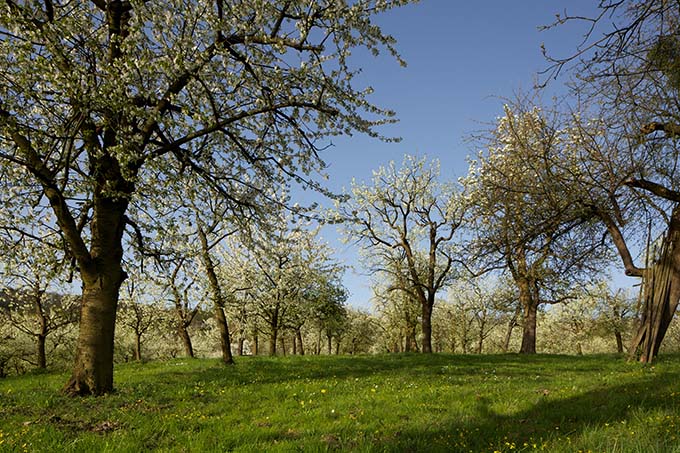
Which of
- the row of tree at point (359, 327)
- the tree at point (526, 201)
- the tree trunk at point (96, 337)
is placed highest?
the tree at point (526, 201)

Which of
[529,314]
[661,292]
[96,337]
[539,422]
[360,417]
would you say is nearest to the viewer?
[539,422]

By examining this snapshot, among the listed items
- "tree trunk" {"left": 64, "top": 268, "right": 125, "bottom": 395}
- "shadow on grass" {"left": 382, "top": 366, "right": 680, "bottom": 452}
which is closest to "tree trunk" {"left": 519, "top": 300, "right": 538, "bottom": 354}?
"shadow on grass" {"left": 382, "top": 366, "right": 680, "bottom": 452}

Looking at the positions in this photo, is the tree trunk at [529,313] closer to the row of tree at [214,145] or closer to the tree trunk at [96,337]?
Answer: the row of tree at [214,145]

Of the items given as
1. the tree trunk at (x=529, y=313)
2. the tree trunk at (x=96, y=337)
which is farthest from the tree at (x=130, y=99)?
the tree trunk at (x=529, y=313)

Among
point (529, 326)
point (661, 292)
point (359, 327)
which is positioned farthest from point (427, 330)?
point (359, 327)

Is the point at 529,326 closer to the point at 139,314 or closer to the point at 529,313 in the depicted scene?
the point at 529,313

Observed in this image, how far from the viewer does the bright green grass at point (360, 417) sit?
5.07 meters

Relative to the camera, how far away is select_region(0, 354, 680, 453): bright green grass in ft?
16.6

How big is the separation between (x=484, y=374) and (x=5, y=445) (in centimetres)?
1201

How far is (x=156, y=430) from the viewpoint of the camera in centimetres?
614

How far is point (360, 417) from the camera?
6863mm

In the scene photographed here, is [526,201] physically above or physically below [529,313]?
above

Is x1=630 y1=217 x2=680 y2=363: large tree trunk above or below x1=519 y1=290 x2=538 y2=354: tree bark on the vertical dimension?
above

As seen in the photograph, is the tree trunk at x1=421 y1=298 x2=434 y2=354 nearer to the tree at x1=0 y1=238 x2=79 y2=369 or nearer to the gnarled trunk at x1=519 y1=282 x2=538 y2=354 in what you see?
the gnarled trunk at x1=519 y1=282 x2=538 y2=354
